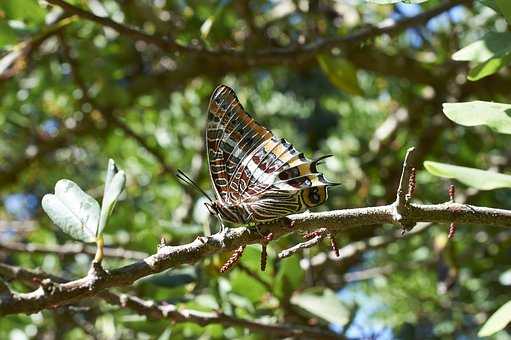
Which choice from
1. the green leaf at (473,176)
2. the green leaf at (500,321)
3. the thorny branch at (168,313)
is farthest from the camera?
the thorny branch at (168,313)

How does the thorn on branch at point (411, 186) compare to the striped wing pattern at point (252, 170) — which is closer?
the thorn on branch at point (411, 186)

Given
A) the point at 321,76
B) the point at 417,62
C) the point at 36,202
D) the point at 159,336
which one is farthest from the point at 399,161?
the point at 36,202

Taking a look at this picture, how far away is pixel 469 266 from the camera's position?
2486 millimetres

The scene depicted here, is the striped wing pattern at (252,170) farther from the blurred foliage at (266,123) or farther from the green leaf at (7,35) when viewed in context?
the green leaf at (7,35)

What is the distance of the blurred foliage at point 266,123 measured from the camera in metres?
1.91

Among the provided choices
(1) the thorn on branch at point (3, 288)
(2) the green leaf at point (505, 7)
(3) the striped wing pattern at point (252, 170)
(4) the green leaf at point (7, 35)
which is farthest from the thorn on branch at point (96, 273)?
(4) the green leaf at point (7, 35)

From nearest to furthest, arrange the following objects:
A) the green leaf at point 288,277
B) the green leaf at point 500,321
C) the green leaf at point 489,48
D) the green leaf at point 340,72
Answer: the green leaf at point 500,321
the green leaf at point 489,48
the green leaf at point 288,277
the green leaf at point 340,72

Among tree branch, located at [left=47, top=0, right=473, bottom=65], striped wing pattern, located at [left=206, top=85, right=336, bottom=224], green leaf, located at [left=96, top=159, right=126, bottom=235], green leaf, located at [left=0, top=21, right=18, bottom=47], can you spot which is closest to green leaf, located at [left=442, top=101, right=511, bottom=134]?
striped wing pattern, located at [left=206, top=85, right=336, bottom=224]

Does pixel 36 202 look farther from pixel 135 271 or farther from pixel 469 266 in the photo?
pixel 135 271

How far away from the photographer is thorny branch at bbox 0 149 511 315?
0.94 m

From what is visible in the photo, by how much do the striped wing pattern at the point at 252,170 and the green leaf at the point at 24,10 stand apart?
2.18ft

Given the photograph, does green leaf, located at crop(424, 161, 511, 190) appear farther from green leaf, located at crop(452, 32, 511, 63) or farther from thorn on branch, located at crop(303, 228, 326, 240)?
green leaf, located at crop(452, 32, 511, 63)

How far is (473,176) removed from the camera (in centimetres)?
93

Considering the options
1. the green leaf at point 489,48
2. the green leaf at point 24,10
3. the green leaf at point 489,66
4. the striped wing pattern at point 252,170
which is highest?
the green leaf at point 24,10
